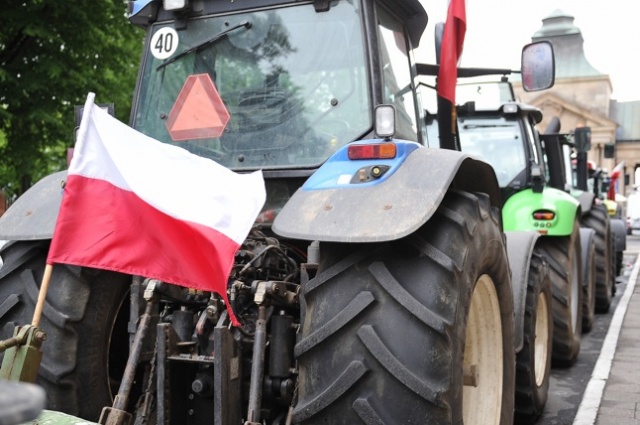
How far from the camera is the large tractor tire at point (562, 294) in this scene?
6.48 meters

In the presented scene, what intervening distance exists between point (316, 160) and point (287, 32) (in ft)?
2.17

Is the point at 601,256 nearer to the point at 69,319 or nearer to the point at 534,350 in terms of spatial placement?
the point at 534,350

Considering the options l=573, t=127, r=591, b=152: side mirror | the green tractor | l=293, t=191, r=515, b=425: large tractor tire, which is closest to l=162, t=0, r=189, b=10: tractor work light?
l=293, t=191, r=515, b=425: large tractor tire

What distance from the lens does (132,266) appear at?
8.33 feet

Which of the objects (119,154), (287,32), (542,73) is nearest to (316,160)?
(287,32)

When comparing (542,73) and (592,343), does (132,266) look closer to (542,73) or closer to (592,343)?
(542,73)

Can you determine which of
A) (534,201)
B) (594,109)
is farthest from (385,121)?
(594,109)

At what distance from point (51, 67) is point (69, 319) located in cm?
952

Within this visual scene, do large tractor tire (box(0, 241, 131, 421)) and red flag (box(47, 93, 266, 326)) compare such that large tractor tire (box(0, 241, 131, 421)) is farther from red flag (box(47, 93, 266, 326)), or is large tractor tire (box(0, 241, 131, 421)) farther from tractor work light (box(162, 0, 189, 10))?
tractor work light (box(162, 0, 189, 10))

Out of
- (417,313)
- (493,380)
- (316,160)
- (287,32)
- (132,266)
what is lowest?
(493,380)

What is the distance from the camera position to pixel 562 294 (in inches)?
257

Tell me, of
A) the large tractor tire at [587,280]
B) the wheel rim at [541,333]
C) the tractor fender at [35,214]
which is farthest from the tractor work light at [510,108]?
the tractor fender at [35,214]

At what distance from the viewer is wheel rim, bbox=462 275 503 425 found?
337cm

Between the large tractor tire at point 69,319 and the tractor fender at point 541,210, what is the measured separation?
175 inches
